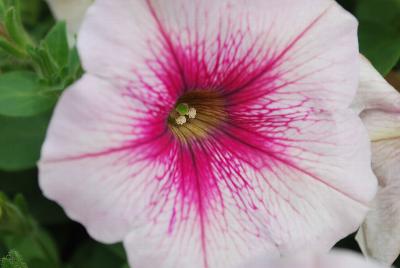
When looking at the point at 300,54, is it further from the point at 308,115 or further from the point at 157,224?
the point at 157,224

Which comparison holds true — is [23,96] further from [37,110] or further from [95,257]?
[95,257]

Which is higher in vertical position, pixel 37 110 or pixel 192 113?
pixel 192 113

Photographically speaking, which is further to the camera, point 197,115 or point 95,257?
point 95,257

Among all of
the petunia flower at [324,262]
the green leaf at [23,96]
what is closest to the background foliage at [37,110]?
the green leaf at [23,96]

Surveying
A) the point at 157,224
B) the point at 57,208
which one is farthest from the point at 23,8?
the point at 157,224

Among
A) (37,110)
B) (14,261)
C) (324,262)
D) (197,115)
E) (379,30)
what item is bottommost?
(14,261)

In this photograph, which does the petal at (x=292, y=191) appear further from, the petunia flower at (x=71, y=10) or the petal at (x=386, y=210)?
A: the petunia flower at (x=71, y=10)

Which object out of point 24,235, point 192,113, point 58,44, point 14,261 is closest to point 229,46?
point 192,113
